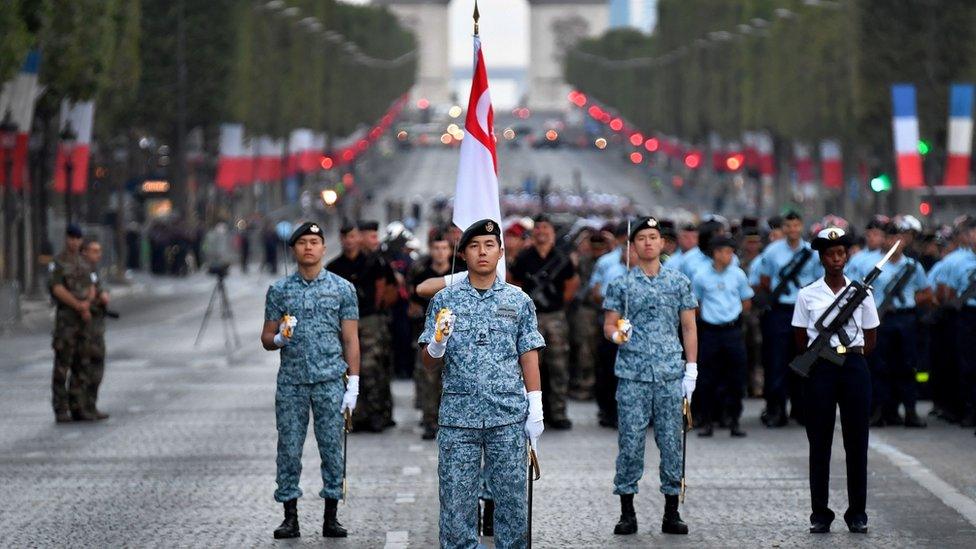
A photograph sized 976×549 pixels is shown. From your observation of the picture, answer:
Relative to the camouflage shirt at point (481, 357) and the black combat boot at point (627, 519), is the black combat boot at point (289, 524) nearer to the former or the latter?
the black combat boot at point (627, 519)

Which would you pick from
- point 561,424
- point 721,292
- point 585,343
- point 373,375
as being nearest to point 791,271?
point 721,292

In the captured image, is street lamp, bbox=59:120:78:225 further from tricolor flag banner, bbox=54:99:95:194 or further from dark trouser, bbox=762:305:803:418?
dark trouser, bbox=762:305:803:418

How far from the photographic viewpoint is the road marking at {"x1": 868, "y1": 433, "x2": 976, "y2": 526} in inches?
566

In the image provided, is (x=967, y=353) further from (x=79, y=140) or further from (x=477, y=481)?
(x=79, y=140)

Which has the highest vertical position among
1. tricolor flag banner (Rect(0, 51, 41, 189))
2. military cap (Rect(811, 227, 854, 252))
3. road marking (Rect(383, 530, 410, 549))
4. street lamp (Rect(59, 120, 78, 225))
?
tricolor flag banner (Rect(0, 51, 41, 189))

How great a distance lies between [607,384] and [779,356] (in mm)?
1589

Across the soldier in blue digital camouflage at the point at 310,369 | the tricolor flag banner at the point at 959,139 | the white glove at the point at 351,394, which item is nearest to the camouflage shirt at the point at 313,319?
the soldier in blue digital camouflage at the point at 310,369

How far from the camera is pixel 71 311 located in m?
20.5

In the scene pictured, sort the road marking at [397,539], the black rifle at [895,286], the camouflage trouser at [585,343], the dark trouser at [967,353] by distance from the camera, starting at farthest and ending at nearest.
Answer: the camouflage trouser at [585,343] → the dark trouser at [967,353] → the black rifle at [895,286] → the road marking at [397,539]

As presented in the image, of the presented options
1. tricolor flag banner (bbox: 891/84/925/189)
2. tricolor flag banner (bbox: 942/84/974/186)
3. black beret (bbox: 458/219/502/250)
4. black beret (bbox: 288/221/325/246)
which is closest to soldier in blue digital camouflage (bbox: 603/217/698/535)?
black beret (bbox: 288/221/325/246)

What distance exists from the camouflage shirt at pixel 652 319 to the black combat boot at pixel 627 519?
710mm

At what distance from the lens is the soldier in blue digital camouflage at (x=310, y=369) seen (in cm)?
1310

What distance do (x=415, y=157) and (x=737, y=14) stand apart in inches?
2481

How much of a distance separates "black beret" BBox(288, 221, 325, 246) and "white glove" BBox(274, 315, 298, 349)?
1.46ft
